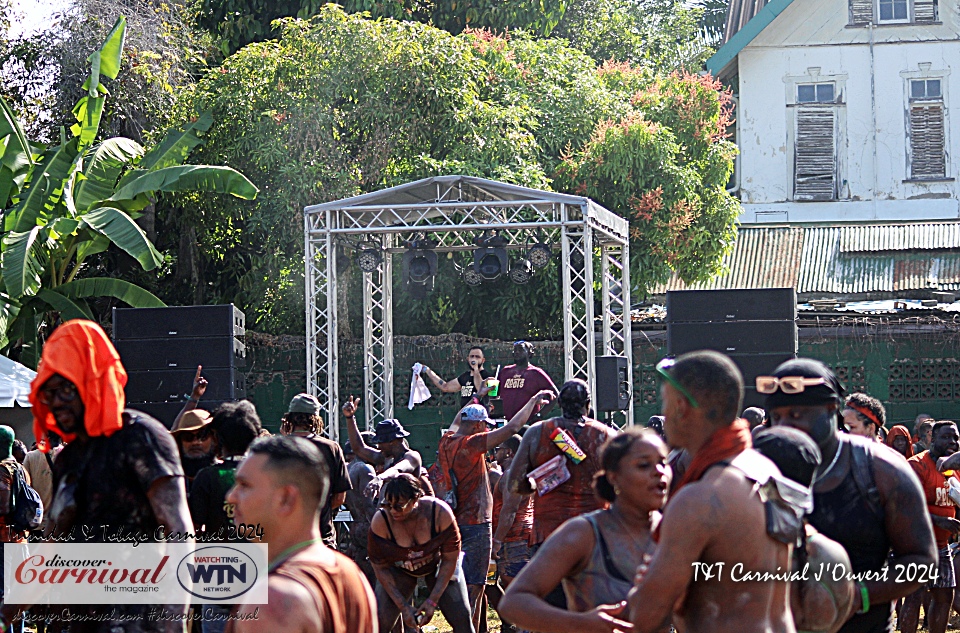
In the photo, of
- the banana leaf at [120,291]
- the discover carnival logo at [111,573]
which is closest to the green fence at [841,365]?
the banana leaf at [120,291]

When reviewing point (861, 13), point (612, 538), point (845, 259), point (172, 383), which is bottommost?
point (612, 538)

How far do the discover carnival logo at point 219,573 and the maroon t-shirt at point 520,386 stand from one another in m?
7.47

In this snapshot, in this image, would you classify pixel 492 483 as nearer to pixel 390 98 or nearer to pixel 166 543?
pixel 166 543

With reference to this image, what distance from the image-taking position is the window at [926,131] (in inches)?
949

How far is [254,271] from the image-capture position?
1919 cm

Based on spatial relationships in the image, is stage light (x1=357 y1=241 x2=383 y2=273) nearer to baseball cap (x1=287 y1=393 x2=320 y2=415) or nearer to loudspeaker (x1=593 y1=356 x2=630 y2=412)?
Answer: loudspeaker (x1=593 y1=356 x2=630 y2=412)

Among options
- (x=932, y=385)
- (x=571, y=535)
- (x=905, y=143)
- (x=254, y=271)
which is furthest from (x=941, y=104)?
(x=571, y=535)

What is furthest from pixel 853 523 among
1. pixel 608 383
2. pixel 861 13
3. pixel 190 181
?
pixel 861 13

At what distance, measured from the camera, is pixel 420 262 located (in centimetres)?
1568

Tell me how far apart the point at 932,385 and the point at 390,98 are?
28.6ft

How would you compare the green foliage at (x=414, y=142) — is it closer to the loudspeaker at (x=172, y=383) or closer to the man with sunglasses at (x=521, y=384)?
the loudspeaker at (x=172, y=383)

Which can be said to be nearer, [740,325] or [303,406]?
[303,406]

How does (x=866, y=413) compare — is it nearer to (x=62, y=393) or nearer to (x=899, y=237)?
(x=62, y=393)

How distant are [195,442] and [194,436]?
0.04 metres
